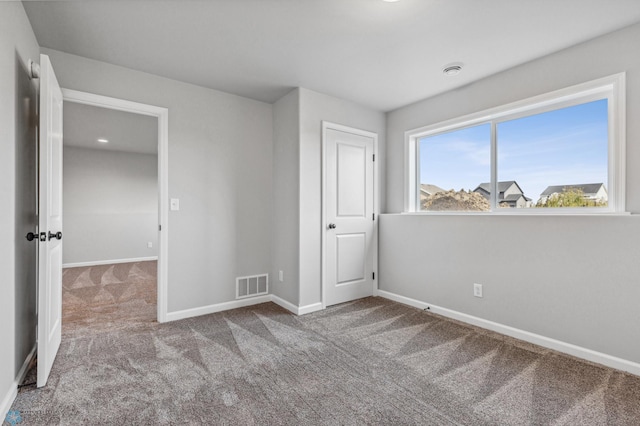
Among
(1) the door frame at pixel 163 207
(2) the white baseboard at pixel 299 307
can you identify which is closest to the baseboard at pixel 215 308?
(1) the door frame at pixel 163 207

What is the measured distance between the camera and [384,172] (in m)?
4.00

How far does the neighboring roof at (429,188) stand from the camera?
11.6 ft

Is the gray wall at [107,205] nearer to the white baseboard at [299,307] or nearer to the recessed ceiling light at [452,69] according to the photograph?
the white baseboard at [299,307]

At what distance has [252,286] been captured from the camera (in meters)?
3.54

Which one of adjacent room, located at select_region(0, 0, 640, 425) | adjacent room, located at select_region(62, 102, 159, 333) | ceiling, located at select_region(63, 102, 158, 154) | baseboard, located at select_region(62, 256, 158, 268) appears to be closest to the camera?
adjacent room, located at select_region(0, 0, 640, 425)

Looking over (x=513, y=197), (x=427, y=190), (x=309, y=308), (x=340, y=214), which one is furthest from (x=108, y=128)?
(x=513, y=197)

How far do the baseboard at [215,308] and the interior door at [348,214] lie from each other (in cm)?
82

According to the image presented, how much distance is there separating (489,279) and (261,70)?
289 cm

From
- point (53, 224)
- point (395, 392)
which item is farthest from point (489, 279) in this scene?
point (53, 224)

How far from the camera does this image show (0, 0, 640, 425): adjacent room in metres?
1.82

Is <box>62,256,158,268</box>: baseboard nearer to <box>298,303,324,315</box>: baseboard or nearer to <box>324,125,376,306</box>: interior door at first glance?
<box>298,303,324,315</box>: baseboard

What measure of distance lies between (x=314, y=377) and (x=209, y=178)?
2.25 meters

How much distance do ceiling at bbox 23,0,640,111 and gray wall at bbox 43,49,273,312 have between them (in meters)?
0.19

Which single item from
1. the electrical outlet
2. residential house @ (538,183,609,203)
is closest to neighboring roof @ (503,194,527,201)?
residential house @ (538,183,609,203)
